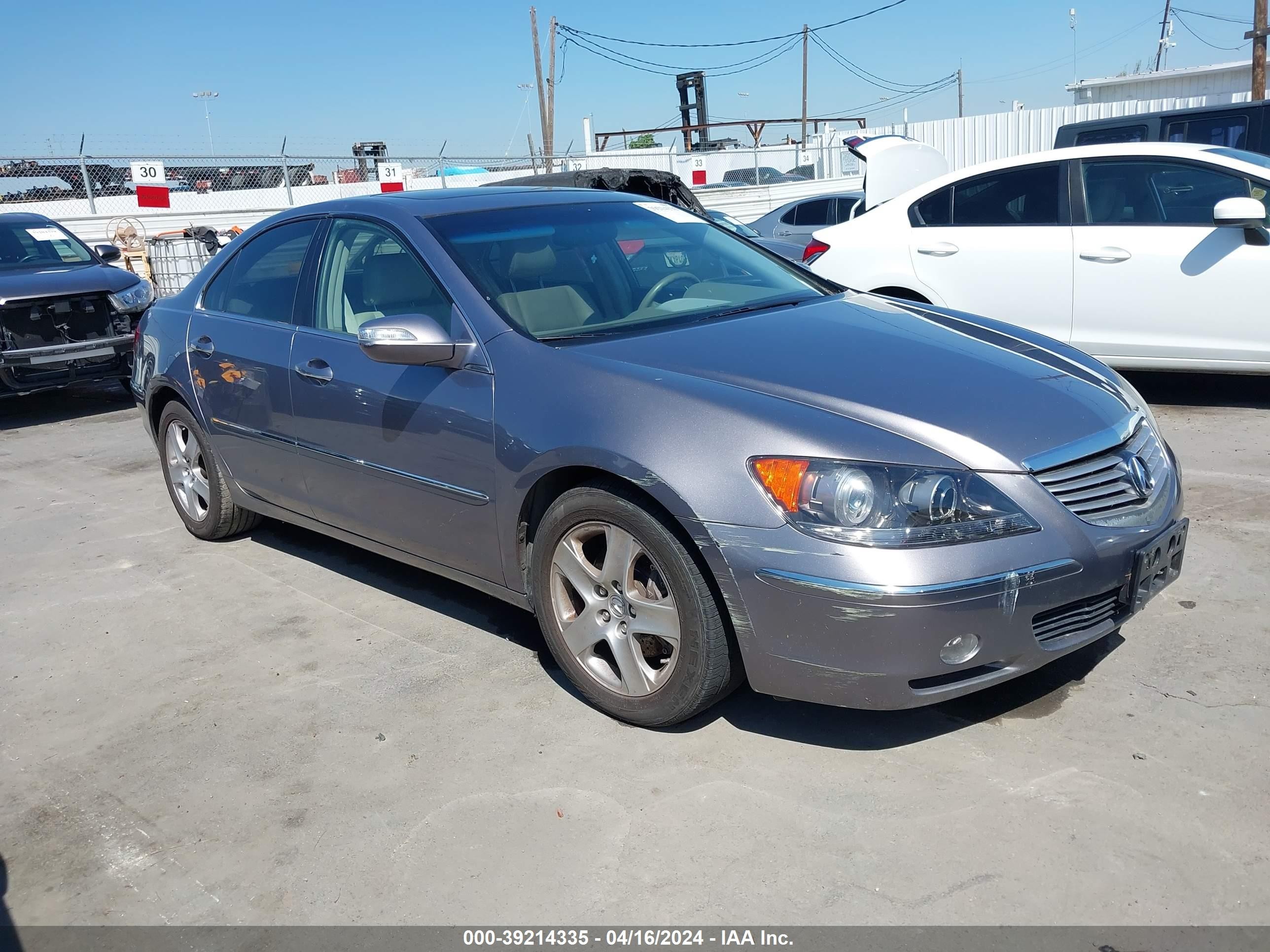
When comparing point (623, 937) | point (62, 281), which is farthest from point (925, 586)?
point (62, 281)

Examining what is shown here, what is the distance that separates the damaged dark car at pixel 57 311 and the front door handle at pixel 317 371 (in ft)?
18.6

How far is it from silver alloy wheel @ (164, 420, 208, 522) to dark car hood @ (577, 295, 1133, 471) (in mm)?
2686

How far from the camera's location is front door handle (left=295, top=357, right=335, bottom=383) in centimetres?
403

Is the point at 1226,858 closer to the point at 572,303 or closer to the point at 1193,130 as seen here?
the point at 572,303

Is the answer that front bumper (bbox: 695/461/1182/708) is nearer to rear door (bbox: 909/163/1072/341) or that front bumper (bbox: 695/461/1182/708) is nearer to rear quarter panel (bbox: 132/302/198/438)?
rear quarter panel (bbox: 132/302/198/438)

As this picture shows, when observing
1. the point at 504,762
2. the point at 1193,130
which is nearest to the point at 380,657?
the point at 504,762

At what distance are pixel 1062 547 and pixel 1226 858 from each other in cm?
79

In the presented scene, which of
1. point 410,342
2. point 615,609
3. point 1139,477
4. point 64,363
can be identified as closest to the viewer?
point 1139,477

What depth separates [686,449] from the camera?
9.58 feet

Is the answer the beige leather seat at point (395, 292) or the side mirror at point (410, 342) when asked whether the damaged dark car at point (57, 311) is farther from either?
the side mirror at point (410, 342)

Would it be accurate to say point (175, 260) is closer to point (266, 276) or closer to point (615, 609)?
point (266, 276)

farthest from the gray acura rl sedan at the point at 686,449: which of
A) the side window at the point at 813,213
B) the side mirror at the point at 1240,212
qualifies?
the side window at the point at 813,213

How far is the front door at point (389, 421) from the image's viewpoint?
3.53 meters

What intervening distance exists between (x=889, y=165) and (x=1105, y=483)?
22.2 feet
